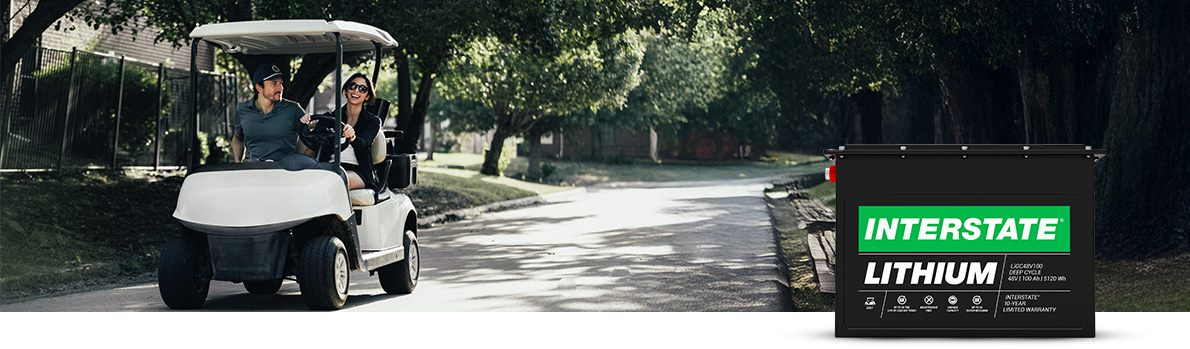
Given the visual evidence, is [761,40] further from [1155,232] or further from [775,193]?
[1155,232]

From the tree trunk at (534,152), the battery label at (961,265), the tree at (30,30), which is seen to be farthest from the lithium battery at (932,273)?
the tree trunk at (534,152)

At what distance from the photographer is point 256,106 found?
8.91m

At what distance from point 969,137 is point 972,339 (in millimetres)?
10309

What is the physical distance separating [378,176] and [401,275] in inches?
33.1

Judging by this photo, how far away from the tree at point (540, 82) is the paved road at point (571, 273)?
9216 millimetres

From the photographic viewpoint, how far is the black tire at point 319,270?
27.1 feet

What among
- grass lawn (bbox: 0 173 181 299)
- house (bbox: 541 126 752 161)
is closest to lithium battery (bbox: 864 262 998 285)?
grass lawn (bbox: 0 173 181 299)

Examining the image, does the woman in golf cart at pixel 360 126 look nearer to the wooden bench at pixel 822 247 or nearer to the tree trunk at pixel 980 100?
the wooden bench at pixel 822 247

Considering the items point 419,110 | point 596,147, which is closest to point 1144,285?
point 419,110

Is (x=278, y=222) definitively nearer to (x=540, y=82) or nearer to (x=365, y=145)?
(x=365, y=145)

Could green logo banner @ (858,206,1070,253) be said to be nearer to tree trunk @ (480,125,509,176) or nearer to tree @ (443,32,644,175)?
tree @ (443,32,644,175)

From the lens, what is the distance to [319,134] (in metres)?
8.99

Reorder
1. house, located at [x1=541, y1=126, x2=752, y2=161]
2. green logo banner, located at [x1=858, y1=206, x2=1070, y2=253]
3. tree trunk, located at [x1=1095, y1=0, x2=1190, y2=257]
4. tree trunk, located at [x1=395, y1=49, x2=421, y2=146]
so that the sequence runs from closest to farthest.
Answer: green logo banner, located at [x1=858, y1=206, x2=1070, y2=253], tree trunk, located at [x1=1095, y1=0, x2=1190, y2=257], tree trunk, located at [x1=395, y1=49, x2=421, y2=146], house, located at [x1=541, y1=126, x2=752, y2=161]

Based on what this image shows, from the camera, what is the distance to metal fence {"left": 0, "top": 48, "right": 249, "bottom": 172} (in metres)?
16.6
